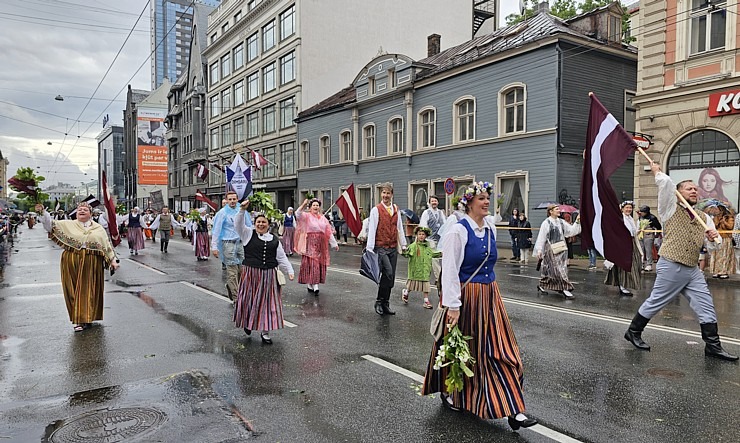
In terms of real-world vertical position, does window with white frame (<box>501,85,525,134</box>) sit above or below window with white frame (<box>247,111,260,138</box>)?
below

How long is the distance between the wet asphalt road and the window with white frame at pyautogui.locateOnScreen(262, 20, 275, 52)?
38421 millimetres

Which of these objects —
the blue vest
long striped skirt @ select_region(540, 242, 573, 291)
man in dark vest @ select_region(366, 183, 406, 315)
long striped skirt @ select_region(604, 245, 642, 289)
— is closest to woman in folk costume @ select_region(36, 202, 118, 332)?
man in dark vest @ select_region(366, 183, 406, 315)

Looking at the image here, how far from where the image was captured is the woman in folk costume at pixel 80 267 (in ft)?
25.4

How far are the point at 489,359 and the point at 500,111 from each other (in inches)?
832

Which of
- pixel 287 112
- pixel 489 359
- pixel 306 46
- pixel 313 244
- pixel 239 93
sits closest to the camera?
pixel 489 359

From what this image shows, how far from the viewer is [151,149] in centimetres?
6494

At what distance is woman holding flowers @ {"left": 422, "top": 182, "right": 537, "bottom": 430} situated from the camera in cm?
407

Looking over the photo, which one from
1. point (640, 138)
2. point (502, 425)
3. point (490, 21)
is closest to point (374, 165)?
point (640, 138)

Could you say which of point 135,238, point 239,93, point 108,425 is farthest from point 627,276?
point 239,93

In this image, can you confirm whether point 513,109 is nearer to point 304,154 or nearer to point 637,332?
point 637,332

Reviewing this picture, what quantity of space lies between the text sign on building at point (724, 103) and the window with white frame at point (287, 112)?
29622mm

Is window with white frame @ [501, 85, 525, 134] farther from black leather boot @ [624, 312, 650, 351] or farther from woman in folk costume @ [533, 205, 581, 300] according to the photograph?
black leather boot @ [624, 312, 650, 351]

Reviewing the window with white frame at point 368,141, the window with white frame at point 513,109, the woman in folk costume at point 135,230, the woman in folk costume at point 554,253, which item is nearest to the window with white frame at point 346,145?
the window with white frame at point 368,141

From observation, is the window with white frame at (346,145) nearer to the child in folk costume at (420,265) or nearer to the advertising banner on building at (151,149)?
the child in folk costume at (420,265)
